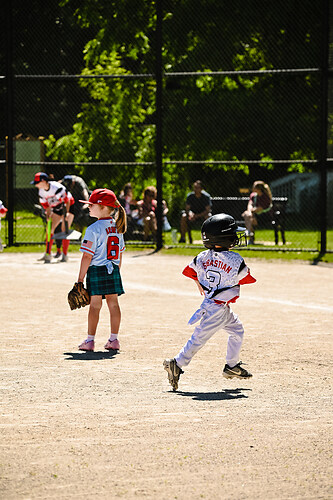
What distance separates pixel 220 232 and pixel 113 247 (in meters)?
1.83

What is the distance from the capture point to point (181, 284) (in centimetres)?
1364

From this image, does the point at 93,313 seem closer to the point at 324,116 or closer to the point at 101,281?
the point at 101,281

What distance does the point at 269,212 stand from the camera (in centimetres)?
2102

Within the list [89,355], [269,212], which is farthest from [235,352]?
[269,212]

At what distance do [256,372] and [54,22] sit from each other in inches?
984

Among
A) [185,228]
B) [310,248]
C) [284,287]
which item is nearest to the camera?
[284,287]

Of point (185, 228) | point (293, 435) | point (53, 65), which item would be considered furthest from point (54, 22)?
point (293, 435)

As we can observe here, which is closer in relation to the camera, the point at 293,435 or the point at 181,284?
the point at 293,435

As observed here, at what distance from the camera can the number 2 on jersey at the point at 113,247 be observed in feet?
28.3

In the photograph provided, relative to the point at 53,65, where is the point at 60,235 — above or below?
below

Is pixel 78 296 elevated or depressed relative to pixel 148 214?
depressed

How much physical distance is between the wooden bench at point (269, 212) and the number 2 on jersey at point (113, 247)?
1177 cm

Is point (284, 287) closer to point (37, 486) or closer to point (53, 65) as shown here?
point (37, 486)

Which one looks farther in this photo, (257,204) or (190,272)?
(257,204)
